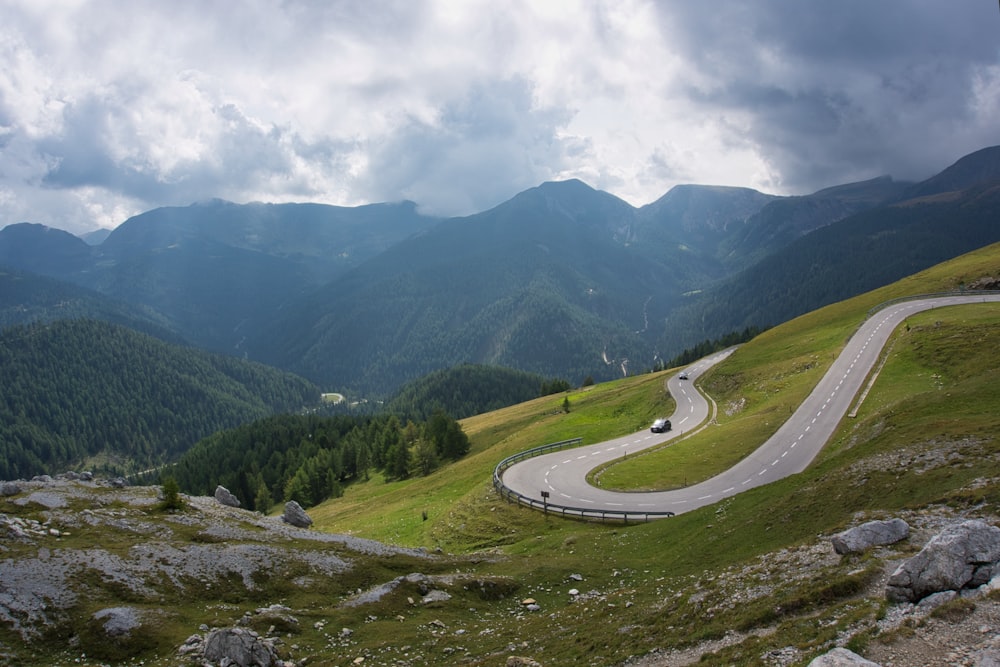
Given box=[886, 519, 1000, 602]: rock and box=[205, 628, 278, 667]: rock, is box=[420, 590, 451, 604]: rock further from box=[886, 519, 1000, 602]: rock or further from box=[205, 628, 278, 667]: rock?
box=[886, 519, 1000, 602]: rock

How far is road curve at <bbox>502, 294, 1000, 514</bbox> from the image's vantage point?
43594 millimetres

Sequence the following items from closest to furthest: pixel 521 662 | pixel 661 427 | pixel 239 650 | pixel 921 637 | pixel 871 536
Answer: pixel 921 637, pixel 521 662, pixel 871 536, pixel 239 650, pixel 661 427

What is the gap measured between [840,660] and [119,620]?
28.2 meters

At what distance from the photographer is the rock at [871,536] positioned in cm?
1898

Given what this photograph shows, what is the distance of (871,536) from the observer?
63.1ft

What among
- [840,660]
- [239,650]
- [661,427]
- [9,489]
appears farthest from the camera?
[661,427]

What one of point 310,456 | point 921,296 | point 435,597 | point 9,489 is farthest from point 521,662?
point 310,456

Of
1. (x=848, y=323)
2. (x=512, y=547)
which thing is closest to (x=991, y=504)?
(x=512, y=547)

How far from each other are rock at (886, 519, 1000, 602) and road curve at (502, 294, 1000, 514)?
2708 centimetres

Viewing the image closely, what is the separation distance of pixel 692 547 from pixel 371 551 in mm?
20513

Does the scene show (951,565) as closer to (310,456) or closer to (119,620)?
(119,620)

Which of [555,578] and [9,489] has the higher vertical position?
[9,489]

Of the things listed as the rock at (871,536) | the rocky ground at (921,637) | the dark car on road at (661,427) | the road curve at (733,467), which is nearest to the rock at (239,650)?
the rocky ground at (921,637)

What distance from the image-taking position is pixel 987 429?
88.9 feet
